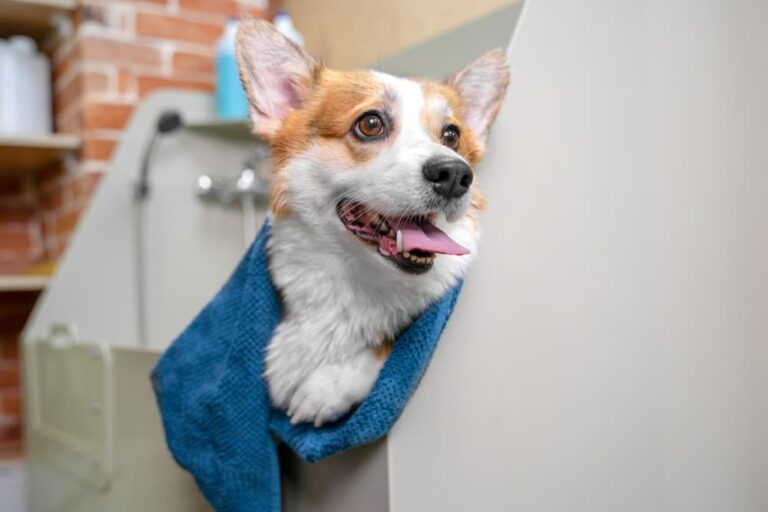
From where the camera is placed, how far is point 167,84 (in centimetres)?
164

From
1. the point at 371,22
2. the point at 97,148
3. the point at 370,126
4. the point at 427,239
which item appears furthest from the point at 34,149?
the point at 427,239

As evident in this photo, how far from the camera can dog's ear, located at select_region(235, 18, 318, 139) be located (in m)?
0.70

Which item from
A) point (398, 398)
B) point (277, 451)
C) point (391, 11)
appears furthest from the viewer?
point (391, 11)

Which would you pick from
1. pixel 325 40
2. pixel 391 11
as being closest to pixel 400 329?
pixel 391 11

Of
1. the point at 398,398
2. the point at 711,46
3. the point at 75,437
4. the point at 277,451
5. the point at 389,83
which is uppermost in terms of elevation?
the point at 711,46

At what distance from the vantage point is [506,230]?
2.27 feet

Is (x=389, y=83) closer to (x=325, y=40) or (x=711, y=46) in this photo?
(x=711, y=46)

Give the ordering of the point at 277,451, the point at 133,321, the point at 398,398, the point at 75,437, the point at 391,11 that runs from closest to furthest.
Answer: the point at 398,398
the point at 277,451
the point at 75,437
the point at 391,11
the point at 133,321

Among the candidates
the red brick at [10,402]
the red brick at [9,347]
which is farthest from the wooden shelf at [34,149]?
the red brick at [10,402]

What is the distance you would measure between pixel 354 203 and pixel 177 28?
1.28m

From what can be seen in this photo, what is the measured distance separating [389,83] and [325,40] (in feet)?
3.28

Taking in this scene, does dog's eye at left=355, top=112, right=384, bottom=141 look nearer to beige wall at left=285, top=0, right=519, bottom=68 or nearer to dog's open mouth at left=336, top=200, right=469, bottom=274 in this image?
dog's open mouth at left=336, top=200, right=469, bottom=274

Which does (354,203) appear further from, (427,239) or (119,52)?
(119,52)

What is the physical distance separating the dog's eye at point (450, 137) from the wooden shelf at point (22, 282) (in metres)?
1.36
